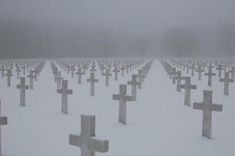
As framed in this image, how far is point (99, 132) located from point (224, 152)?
6.97ft

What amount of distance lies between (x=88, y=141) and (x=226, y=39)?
118052 mm

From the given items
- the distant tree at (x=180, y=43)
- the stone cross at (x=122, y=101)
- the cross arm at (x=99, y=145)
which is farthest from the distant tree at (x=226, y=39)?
the cross arm at (x=99, y=145)

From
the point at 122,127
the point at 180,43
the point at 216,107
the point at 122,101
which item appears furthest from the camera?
the point at 180,43

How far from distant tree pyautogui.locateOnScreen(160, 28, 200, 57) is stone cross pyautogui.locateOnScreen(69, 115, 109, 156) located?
110 m

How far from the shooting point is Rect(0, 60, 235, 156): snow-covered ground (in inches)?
279

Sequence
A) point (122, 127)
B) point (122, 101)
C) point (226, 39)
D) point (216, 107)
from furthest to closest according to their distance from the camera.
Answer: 1. point (226, 39)
2. point (122, 101)
3. point (122, 127)
4. point (216, 107)

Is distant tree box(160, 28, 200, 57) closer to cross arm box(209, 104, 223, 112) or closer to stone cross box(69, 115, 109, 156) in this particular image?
cross arm box(209, 104, 223, 112)

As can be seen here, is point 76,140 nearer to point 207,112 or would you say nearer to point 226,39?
point 207,112

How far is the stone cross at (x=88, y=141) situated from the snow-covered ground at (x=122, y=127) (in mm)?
1227

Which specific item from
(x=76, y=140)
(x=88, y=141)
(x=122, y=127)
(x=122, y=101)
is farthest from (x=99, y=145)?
(x=122, y=101)

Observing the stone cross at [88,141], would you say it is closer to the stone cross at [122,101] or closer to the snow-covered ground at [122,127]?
the snow-covered ground at [122,127]

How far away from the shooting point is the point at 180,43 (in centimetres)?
12106

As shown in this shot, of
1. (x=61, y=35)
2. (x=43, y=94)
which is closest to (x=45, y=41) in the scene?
(x=61, y=35)

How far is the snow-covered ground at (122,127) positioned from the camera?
7.08 meters
